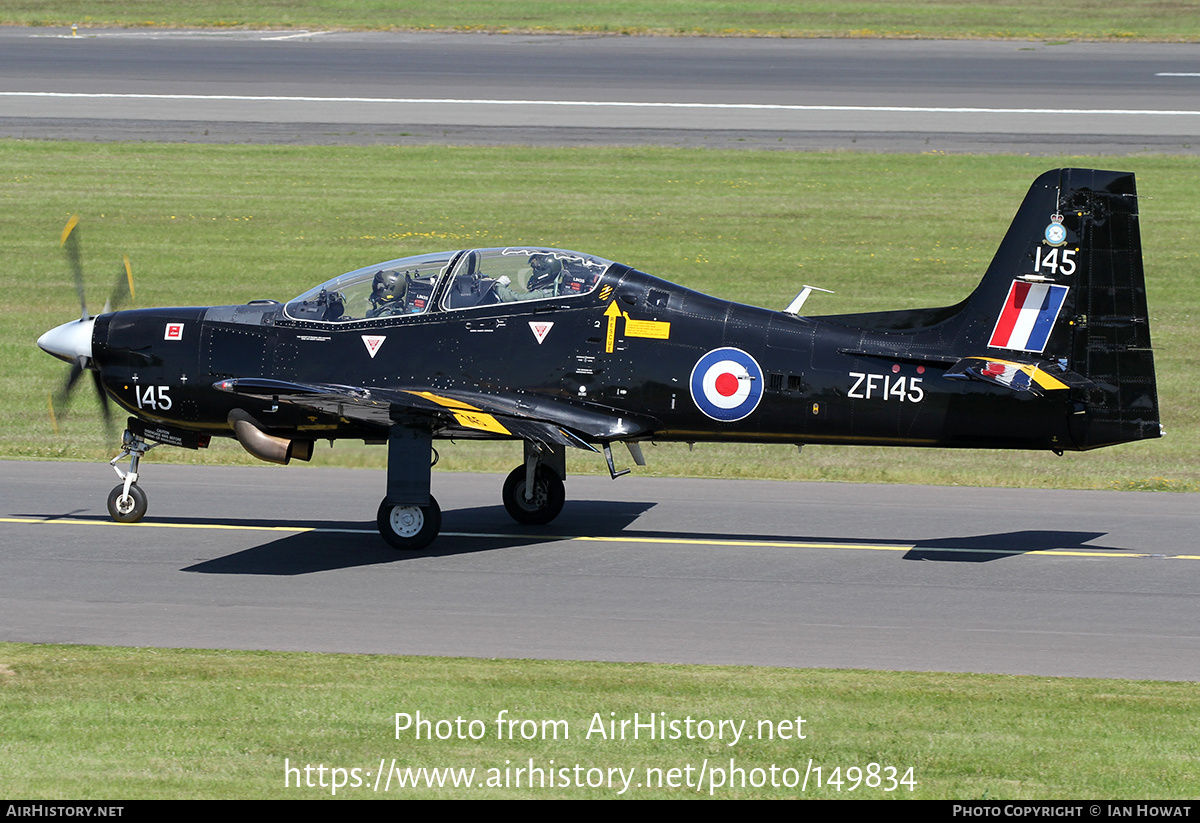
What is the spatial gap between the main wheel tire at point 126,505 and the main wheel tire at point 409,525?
9.92 feet

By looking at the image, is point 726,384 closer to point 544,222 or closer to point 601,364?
point 601,364

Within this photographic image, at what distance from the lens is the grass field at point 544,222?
26.1 meters

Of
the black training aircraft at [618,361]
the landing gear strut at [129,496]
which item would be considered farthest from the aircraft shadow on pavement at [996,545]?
the landing gear strut at [129,496]

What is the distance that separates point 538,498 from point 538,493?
0.06 m

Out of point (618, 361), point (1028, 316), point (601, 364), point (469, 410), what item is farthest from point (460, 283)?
point (1028, 316)

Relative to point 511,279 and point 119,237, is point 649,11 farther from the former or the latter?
point 511,279

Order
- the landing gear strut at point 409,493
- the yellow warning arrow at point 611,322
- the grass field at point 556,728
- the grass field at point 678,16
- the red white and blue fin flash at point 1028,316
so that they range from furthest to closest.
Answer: the grass field at point 678,16
the yellow warning arrow at point 611,322
the landing gear strut at point 409,493
the red white and blue fin flash at point 1028,316
the grass field at point 556,728

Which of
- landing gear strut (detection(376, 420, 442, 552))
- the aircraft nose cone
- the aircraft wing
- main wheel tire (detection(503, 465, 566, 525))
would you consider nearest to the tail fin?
the aircraft wing

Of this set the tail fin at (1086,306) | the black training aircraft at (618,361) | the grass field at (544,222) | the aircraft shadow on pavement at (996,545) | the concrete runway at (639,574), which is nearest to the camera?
Result: the concrete runway at (639,574)

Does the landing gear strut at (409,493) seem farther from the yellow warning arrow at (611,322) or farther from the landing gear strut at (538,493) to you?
the yellow warning arrow at (611,322)

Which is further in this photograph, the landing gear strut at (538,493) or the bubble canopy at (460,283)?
the landing gear strut at (538,493)

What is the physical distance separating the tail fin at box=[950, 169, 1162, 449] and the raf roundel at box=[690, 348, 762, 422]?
6.86 ft

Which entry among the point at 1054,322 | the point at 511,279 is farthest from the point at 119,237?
the point at 1054,322
